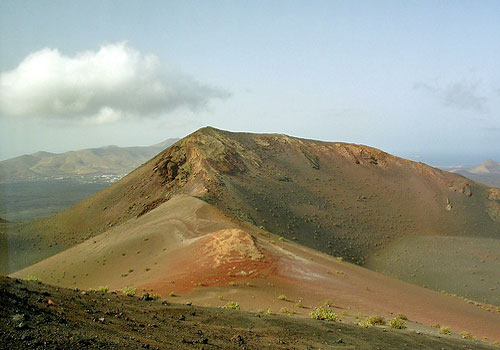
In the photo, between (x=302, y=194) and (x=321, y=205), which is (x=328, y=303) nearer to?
(x=321, y=205)

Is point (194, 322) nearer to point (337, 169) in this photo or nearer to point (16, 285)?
point (16, 285)

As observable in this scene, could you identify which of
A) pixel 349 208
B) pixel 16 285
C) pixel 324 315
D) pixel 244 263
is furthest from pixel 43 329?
pixel 349 208

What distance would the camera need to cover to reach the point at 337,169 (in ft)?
206

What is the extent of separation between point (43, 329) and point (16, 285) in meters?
3.02

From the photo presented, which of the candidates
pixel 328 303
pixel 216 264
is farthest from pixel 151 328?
pixel 216 264

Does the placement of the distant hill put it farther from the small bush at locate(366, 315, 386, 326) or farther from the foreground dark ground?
the foreground dark ground

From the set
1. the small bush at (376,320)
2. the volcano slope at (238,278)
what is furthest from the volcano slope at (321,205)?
the small bush at (376,320)

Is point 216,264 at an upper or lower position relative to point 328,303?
upper

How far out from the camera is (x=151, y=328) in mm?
8672

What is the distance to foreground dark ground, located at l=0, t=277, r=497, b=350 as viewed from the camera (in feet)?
21.0

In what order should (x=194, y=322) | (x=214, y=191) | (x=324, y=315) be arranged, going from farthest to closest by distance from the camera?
(x=214, y=191)
(x=324, y=315)
(x=194, y=322)

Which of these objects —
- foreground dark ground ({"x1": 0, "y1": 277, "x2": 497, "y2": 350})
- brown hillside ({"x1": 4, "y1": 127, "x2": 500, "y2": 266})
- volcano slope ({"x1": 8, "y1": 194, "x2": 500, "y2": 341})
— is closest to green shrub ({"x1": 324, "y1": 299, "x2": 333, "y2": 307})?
volcano slope ({"x1": 8, "y1": 194, "x2": 500, "y2": 341})

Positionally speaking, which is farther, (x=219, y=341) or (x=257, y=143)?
(x=257, y=143)

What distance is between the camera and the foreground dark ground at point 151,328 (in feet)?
21.0
